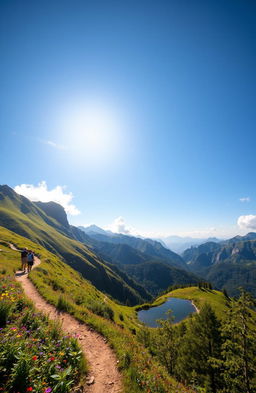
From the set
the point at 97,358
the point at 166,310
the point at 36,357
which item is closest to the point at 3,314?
the point at 36,357

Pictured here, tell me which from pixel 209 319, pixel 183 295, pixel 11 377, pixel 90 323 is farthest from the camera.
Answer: pixel 183 295

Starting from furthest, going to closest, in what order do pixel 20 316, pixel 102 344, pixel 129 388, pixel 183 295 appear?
1. pixel 183 295
2. pixel 102 344
3. pixel 20 316
4. pixel 129 388

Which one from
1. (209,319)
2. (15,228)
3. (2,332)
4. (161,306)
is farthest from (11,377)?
(15,228)

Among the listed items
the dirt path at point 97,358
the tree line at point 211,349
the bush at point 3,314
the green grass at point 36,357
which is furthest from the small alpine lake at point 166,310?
the bush at point 3,314

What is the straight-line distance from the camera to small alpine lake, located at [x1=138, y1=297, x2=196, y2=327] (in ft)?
279

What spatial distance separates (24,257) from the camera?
23422mm

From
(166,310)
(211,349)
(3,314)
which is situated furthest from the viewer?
(166,310)

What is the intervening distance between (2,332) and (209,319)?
33.3 meters

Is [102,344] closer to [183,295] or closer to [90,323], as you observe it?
[90,323]

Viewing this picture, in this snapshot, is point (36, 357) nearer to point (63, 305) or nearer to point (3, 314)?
point (3, 314)

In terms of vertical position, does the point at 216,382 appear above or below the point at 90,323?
below

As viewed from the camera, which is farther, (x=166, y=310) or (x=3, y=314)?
(x=166, y=310)

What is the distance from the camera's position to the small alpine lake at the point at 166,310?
8500 cm

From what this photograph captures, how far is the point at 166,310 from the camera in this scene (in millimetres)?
93125
